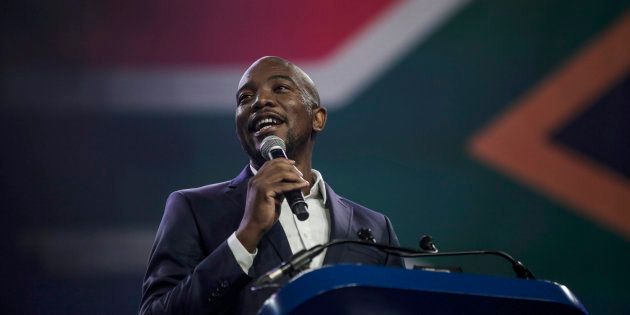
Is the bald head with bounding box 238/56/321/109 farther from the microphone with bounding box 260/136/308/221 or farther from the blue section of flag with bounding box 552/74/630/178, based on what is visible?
the blue section of flag with bounding box 552/74/630/178

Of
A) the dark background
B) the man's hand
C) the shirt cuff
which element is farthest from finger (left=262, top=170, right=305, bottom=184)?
the dark background

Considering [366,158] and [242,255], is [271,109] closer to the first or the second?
[242,255]

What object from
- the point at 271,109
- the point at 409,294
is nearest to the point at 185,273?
the point at 271,109

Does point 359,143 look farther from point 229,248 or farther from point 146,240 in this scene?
point 229,248

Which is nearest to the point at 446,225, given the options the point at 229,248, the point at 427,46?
the point at 427,46

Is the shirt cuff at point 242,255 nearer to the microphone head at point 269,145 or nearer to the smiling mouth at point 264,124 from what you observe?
the microphone head at point 269,145

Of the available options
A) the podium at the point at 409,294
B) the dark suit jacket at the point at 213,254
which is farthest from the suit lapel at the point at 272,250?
the podium at the point at 409,294

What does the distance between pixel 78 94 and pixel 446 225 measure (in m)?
1.45

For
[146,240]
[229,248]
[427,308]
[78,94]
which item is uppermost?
[78,94]

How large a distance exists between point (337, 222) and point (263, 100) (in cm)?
41

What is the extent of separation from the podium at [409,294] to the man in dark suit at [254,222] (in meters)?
0.51

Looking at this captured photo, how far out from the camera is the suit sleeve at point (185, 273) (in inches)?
68.5

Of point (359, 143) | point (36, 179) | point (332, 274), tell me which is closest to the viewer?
point (332, 274)

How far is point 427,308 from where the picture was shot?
1177 mm
